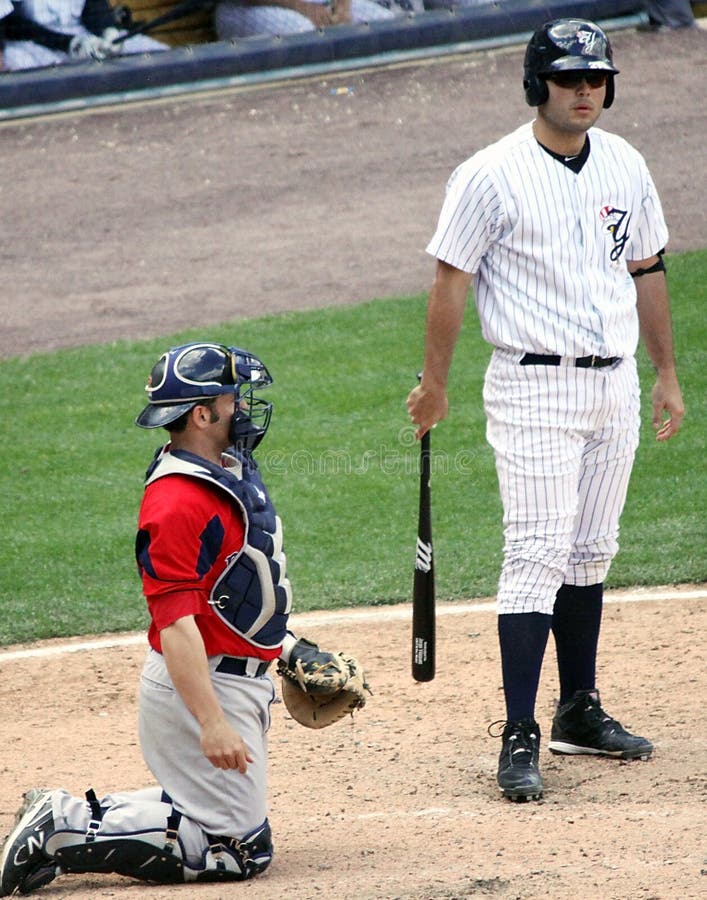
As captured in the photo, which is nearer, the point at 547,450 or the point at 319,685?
the point at 319,685

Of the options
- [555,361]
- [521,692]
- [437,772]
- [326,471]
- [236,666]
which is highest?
[555,361]

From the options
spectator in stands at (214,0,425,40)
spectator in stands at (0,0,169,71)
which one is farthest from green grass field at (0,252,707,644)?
spectator in stands at (214,0,425,40)

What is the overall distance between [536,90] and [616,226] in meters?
0.40

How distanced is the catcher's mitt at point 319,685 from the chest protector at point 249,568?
0.16 m

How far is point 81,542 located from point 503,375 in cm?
319

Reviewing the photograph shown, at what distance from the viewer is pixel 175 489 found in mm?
3002

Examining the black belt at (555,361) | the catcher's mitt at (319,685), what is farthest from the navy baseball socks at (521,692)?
the black belt at (555,361)

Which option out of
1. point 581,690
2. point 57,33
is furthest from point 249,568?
point 57,33

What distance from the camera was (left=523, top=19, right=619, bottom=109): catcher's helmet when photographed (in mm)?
3445

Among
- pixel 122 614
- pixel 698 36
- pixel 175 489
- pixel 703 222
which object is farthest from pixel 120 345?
pixel 698 36

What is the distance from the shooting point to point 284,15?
12805mm

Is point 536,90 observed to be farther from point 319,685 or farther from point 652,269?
point 319,685

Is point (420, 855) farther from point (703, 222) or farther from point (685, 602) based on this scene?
point (703, 222)

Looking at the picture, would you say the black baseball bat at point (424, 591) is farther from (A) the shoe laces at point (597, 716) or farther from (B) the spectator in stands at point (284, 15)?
(B) the spectator in stands at point (284, 15)
